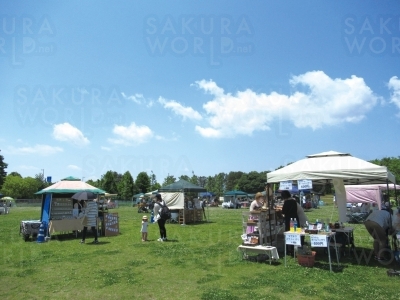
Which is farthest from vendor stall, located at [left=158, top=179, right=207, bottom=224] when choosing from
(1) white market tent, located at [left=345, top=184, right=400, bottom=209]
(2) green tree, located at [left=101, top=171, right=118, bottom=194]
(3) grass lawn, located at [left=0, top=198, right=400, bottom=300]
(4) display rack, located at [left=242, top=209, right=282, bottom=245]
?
(2) green tree, located at [left=101, top=171, right=118, bottom=194]

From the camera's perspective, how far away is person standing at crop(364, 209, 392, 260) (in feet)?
22.6

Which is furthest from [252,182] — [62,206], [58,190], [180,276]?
[180,276]

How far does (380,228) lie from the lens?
6.84 m

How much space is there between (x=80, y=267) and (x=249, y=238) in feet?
13.5

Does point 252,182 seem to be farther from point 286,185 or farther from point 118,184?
point 286,185

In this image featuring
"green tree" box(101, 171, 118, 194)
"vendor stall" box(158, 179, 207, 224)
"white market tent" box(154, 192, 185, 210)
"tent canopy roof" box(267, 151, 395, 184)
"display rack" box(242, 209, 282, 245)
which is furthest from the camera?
"green tree" box(101, 171, 118, 194)

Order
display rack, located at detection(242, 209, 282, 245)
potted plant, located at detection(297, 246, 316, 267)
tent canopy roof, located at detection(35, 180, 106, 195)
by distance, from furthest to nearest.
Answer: tent canopy roof, located at detection(35, 180, 106, 195), display rack, located at detection(242, 209, 282, 245), potted plant, located at detection(297, 246, 316, 267)

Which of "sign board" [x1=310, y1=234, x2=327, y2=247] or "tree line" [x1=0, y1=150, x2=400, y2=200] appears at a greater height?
"tree line" [x1=0, y1=150, x2=400, y2=200]

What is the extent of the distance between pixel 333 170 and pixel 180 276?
4154 millimetres

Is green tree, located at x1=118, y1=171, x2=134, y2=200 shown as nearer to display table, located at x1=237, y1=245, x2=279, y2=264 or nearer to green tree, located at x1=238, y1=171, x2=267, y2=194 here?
green tree, located at x1=238, y1=171, x2=267, y2=194

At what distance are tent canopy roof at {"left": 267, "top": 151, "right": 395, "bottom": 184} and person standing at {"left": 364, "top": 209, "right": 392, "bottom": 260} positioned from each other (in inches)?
34.3

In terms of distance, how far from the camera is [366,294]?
479cm

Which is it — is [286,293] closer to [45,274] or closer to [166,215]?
[45,274]

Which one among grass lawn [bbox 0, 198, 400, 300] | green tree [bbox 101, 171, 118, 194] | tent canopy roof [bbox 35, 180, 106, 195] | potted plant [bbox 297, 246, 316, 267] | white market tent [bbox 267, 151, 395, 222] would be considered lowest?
grass lawn [bbox 0, 198, 400, 300]
